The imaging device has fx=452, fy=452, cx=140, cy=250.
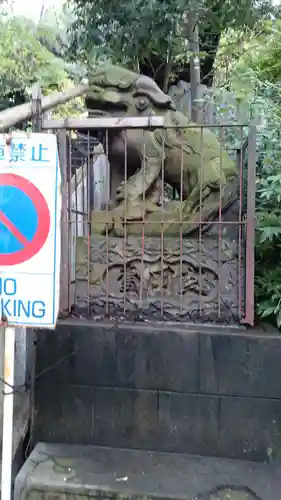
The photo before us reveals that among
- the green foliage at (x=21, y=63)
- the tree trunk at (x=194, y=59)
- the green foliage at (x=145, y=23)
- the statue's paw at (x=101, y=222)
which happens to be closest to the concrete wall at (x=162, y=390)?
the statue's paw at (x=101, y=222)

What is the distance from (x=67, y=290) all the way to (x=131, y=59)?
481 cm

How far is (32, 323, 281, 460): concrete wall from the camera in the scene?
9.80 feet

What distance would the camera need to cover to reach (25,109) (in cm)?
312

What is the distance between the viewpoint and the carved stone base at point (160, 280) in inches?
128

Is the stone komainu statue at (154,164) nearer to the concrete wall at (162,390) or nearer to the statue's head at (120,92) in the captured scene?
the statue's head at (120,92)

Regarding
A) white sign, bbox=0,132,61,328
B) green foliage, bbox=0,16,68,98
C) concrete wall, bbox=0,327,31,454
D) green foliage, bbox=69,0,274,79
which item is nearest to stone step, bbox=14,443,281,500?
concrete wall, bbox=0,327,31,454

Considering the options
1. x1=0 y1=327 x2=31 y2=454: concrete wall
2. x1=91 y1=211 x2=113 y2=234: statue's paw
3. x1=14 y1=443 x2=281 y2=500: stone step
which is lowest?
x1=14 y1=443 x2=281 y2=500: stone step

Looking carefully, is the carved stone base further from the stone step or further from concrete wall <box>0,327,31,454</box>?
the stone step

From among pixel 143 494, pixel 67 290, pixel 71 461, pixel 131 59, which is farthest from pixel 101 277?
pixel 131 59

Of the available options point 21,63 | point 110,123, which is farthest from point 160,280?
point 21,63

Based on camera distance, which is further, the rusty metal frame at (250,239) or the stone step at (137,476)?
the rusty metal frame at (250,239)

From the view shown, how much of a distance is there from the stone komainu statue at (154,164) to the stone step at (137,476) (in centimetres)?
160

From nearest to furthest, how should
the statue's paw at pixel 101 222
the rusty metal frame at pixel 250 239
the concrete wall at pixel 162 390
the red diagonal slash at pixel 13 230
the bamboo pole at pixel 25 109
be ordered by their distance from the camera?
1. the red diagonal slash at pixel 13 230
2. the bamboo pole at pixel 25 109
3. the concrete wall at pixel 162 390
4. the rusty metal frame at pixel 250 239
5. the statue's paw at pixel 101 222

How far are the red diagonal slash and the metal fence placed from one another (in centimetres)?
142
